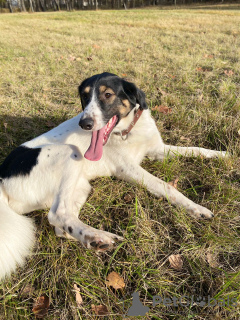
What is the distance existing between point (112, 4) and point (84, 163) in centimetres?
5390

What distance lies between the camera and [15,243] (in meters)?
1.77

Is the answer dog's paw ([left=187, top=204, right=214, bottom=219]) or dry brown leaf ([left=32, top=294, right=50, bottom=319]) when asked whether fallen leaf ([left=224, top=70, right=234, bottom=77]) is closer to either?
dog's paw ([left=187, top=204, right=214, bottom=219])

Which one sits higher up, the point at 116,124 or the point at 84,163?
the point at 116,124

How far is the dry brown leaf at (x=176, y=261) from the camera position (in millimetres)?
1743

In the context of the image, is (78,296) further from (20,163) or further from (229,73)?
(229,73)

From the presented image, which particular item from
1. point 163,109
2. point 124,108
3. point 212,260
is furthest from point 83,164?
point 163,109

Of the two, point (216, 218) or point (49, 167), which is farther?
point (49, 167)

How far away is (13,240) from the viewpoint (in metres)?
1.76

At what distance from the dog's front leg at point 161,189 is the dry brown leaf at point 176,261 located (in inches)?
18.0

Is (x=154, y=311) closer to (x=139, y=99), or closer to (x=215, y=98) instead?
(x=139, y=99)

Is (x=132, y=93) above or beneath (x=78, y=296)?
above

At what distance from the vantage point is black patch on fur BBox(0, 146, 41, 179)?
2.30 m

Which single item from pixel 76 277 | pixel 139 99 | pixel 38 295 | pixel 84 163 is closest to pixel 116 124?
pixel 139 99

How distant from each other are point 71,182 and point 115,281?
1.00m
